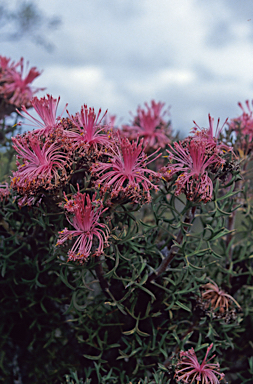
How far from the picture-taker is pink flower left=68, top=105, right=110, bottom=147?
24.8 inches

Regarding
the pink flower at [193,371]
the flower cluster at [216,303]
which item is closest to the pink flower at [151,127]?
the flower cluster at [216,303]

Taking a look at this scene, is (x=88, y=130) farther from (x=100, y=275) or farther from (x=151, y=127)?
(x=151, y=127)

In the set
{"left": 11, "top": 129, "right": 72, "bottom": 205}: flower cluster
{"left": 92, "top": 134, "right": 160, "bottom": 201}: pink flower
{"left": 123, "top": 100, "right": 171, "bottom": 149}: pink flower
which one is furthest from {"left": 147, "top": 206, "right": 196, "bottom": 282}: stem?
{"left": 123, "top": 100, "right": 171, "bottom": 149}: pink flower

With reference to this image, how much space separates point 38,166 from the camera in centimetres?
62

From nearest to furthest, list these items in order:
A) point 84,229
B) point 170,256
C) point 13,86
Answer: point 84,229, point 170,256, point 13,86

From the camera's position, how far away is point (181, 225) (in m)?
0.67

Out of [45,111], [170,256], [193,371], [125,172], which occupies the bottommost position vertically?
[193,371]

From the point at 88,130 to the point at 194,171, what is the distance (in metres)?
0.20

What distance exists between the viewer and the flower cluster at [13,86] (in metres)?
1.36

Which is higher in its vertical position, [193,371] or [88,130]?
[88,130]

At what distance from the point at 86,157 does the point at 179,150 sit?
176 mm

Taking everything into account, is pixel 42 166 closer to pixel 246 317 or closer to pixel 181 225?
pixel 181 225

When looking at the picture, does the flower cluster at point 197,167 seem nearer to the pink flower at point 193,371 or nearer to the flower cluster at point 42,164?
the flower cluster at point 42,164

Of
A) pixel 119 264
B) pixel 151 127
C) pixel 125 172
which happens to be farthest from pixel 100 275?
pixel 151 127
